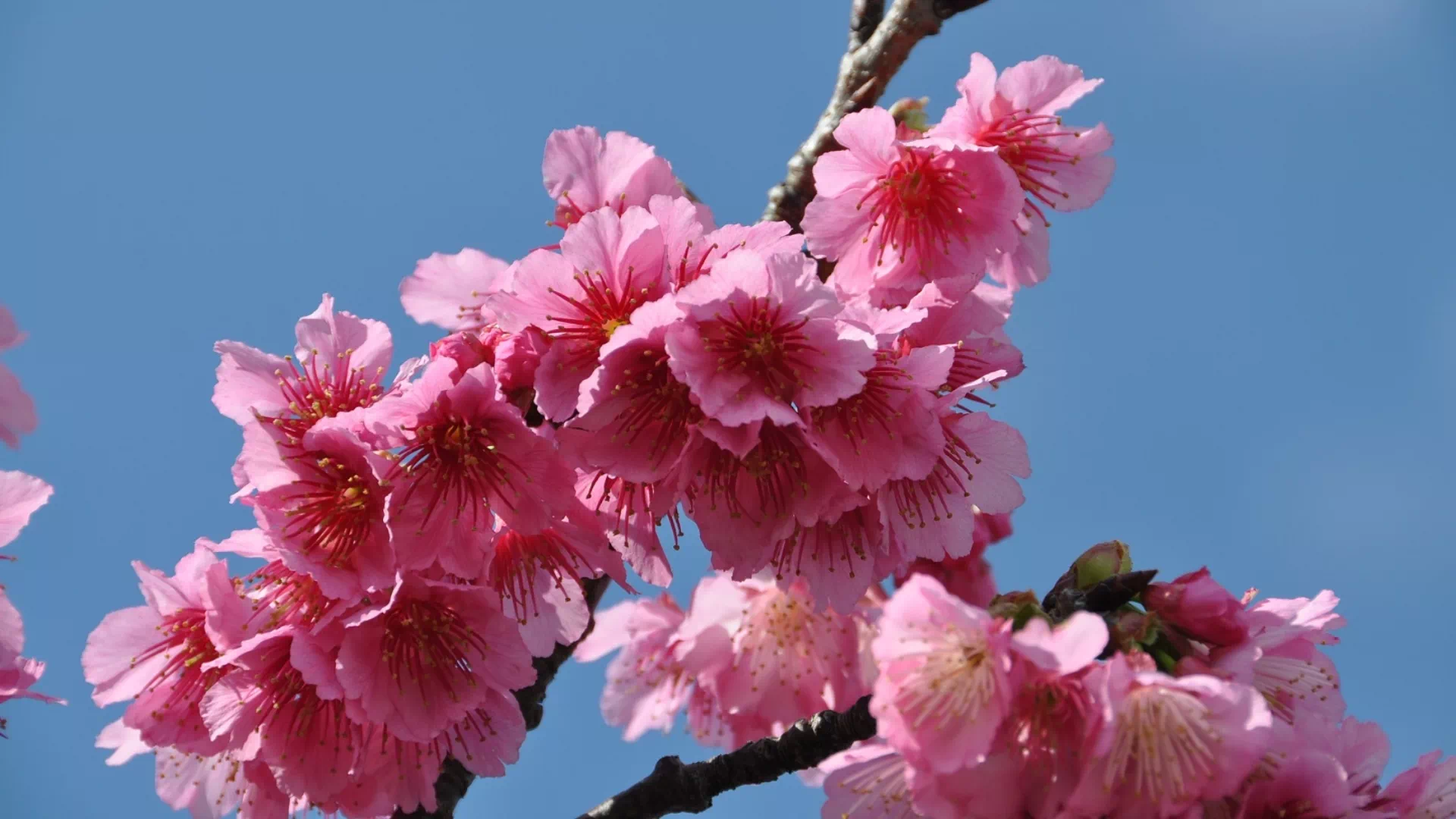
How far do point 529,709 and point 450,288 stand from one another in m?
1.36

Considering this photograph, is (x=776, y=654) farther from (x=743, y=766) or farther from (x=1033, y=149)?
(x=1033, y=149)

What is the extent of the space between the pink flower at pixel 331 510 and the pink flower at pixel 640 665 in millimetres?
2089

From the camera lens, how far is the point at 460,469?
2.38 m

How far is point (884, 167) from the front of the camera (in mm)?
2826

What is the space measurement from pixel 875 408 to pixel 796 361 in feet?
0.80

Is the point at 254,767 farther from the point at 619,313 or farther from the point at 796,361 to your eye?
the point at 796,361

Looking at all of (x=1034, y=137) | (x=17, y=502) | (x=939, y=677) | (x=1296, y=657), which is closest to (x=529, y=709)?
(x=17, y=502)

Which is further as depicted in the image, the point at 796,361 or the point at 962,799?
the point at 796,361

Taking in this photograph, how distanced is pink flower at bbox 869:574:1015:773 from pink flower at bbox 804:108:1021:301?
115 centimetres

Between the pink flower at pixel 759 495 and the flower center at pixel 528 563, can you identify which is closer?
the pink flower at pixel 759 495

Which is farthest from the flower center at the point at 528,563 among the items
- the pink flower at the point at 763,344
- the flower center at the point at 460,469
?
the pink flower at the point at 763,344

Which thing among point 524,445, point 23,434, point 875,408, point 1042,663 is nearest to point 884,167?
point 875,408

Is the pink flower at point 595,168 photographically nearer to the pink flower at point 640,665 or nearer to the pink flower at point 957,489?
the pink flower at point 957,489

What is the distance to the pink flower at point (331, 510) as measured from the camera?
2.34 m
